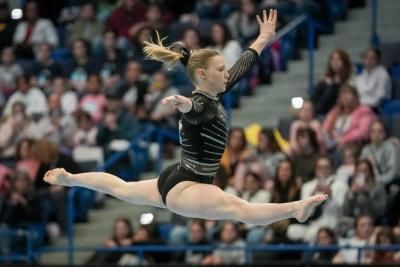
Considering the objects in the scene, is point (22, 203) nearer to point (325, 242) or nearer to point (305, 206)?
point (325, 242)

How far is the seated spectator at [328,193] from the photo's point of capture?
1226 cm

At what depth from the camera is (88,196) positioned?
46.6ft

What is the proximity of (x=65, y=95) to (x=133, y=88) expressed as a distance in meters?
0.96

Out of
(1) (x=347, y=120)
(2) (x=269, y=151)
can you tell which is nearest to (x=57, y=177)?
(2) (x=269, y=151)

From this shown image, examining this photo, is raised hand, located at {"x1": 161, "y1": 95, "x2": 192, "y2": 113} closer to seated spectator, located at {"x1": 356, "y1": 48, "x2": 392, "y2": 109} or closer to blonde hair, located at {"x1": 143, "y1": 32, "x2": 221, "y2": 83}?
blonde hair, located at {"x1": 143, "y1": 32, "x2": 221, "y2": 83}

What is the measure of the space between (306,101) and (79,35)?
447 cm

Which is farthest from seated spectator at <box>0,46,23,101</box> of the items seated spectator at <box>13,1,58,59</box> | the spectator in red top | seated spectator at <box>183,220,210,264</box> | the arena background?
seated spectator at <box>183,220,210,264</box>

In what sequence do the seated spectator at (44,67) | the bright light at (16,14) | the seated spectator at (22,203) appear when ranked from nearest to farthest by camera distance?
the seated spectator at (22,203) → the seated spectator at (44,67) → the bright light at (16,14)

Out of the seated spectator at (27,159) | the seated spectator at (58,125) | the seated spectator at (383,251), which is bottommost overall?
the seated spectator at (383,251)

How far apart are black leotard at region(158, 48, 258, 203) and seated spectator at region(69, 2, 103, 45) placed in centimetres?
804

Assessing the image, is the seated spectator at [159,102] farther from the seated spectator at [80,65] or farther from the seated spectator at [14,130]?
the seated spectator at [14,130]

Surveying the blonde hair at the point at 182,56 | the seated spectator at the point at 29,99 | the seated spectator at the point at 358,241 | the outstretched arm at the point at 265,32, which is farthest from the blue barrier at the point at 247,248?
the blonde hair at the point at 182,56

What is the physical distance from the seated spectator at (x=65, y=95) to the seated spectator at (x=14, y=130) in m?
A: 0.50

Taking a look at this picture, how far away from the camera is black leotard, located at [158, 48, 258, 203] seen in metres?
8.41
